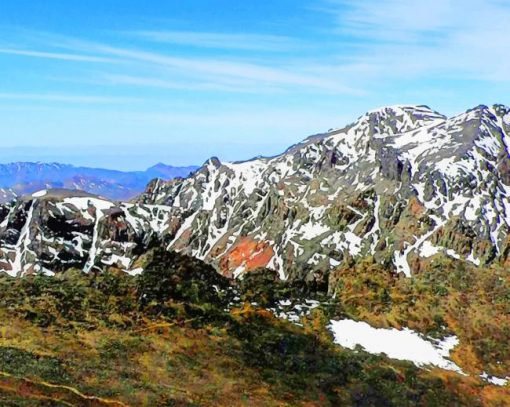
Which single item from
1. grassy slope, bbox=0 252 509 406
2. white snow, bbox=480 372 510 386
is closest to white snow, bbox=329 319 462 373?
grassy slope, bbox=0 252 509 406

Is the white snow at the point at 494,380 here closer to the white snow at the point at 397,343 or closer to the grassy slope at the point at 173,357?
the grassy slope at the point at 173,357

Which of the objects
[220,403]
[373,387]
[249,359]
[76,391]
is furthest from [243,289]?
[76,391]

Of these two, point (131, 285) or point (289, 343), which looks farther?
point (131, 285)

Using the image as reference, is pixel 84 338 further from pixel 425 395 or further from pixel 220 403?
pixel 425 395

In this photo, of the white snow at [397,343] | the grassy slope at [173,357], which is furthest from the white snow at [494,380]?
the white snow at [397,343]

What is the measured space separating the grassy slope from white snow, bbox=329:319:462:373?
1.44 meters

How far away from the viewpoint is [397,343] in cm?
4072

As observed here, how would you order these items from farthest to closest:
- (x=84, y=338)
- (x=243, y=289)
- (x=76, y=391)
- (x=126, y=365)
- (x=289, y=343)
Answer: (x=243, y=289) → (x=289, y=343) → (x=84, y=338) → (x=126, y=365) → (x=76, y=391)

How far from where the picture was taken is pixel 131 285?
4250 cm

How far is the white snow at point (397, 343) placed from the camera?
38250 millimetres

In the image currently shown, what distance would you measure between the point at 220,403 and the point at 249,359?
6.58 metres

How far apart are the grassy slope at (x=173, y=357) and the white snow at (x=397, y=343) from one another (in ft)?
4.72

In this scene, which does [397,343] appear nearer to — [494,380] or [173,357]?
[494,380]

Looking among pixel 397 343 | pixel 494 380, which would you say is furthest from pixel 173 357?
pixel 494 380
